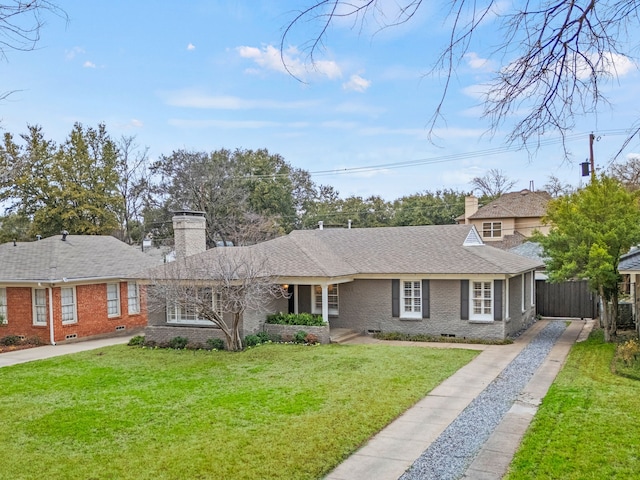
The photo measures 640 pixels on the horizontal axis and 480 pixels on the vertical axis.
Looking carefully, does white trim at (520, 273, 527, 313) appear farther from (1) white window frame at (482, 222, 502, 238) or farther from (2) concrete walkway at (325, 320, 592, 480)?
(1) white window frame at (482, 222, 502, 238)

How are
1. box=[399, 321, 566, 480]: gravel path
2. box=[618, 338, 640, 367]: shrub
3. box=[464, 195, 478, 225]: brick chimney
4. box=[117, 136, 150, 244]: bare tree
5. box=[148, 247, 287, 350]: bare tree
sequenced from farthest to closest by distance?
box=[464, 195, 478, 225]: brick chimney → box=[117, 136, 150, 244]: bare tree → box=[148, 247, 287, 350]: bare tree → box=[618, 338, 640, 367]: shrub → box=[399, 321, 566, 480]: gravel path

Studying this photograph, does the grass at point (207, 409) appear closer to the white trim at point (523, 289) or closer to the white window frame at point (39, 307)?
the white window frame at point (39, 307)

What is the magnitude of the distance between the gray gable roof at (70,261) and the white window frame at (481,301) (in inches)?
458

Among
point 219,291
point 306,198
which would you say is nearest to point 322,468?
point 219,291

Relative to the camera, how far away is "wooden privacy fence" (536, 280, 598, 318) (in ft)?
74.1

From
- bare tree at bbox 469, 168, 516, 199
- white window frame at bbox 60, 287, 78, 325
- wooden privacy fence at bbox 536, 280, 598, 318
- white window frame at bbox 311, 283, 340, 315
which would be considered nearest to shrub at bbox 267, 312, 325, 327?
white window frame at bbox 311, 283, 340, 315

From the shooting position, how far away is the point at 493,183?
51531mm

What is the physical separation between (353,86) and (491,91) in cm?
115

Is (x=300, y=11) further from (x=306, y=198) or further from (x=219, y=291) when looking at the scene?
(x=306, y=198)

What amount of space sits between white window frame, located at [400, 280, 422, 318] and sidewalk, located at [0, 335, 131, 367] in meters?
10.0

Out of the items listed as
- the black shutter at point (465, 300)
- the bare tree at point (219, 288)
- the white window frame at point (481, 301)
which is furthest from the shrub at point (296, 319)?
the white window frame at point (481, 301)

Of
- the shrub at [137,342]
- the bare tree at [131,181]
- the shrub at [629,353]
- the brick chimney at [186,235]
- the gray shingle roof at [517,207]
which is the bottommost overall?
the shrub at [137,342]

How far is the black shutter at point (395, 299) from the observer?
18.4 m

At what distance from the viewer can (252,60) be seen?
513 cm
